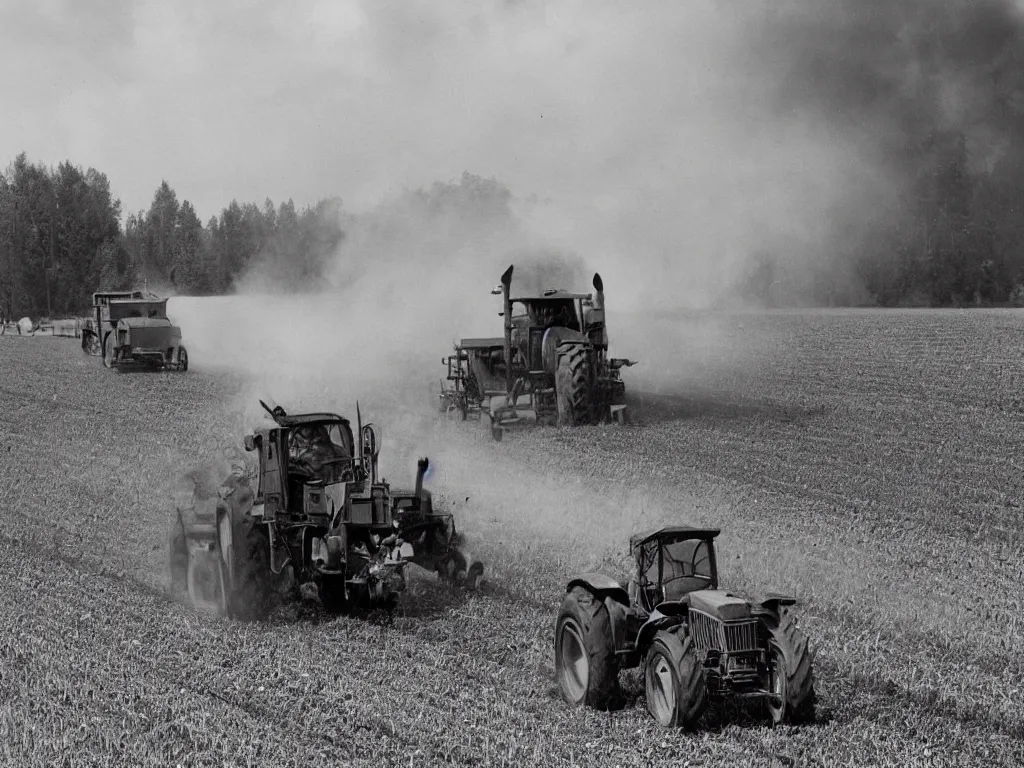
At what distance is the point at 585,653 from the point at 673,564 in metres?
1.03

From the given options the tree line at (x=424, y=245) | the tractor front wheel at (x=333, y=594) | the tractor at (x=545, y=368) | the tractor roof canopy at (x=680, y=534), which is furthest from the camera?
the tree line at (x=424, y=245)

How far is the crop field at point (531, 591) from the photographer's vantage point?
7590 millimetres

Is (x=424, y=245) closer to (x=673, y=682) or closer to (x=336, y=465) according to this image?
(x=336, y=465)

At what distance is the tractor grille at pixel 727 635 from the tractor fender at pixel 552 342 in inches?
648

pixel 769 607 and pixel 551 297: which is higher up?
pixel 551 297

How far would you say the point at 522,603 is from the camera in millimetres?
11297

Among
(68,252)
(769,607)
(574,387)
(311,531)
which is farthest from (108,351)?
(68,252)

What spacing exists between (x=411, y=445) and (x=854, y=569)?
10.4m

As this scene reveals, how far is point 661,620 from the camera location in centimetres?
804

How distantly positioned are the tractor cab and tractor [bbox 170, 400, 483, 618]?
2.66m

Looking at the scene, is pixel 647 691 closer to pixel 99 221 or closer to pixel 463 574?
pixel 463 574

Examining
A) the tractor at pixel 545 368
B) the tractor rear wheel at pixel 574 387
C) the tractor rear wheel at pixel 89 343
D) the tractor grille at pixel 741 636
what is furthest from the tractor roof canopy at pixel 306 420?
the tractor rear wheel at pixel 89 343

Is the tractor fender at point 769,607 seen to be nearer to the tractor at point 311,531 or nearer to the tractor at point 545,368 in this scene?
the tractor at point 311,531

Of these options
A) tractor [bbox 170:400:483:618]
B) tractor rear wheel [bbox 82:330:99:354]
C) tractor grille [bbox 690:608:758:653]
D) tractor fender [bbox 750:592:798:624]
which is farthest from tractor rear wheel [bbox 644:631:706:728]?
tractor rear wheel [bbox 82:330:99:354]
